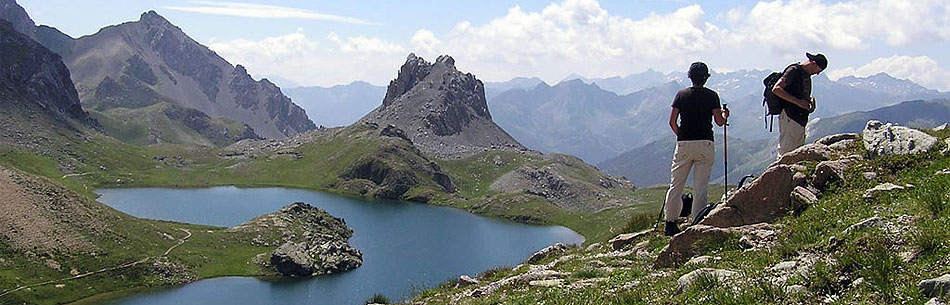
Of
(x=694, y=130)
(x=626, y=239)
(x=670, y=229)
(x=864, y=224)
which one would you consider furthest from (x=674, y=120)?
(x=864, y=224)

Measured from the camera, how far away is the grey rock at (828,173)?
16.9m

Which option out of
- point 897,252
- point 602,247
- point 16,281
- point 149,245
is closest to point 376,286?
point 149,245

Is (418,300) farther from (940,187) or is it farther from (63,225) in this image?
(63,225)

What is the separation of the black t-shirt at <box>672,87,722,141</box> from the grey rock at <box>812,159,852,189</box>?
2.96 metres

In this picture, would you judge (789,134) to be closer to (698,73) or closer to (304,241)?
(698,73)

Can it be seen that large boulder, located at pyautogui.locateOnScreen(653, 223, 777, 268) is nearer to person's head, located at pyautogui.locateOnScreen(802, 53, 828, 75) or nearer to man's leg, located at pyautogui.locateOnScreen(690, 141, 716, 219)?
man's leg, located at pyautogui.locateOnScreen(690, 141, 716, 219)

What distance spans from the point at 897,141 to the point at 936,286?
10351 millimetres

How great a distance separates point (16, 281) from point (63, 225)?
17345mm

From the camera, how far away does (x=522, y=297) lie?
1589 cm

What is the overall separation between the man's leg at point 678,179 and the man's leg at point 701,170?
0.28 m

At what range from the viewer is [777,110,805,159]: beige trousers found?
21.2 m

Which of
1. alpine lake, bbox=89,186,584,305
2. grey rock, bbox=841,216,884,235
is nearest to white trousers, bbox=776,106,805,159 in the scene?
grey rock, bbox=841,216,884,235

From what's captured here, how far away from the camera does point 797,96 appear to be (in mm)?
20719

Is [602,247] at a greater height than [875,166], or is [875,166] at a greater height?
[875,166]
